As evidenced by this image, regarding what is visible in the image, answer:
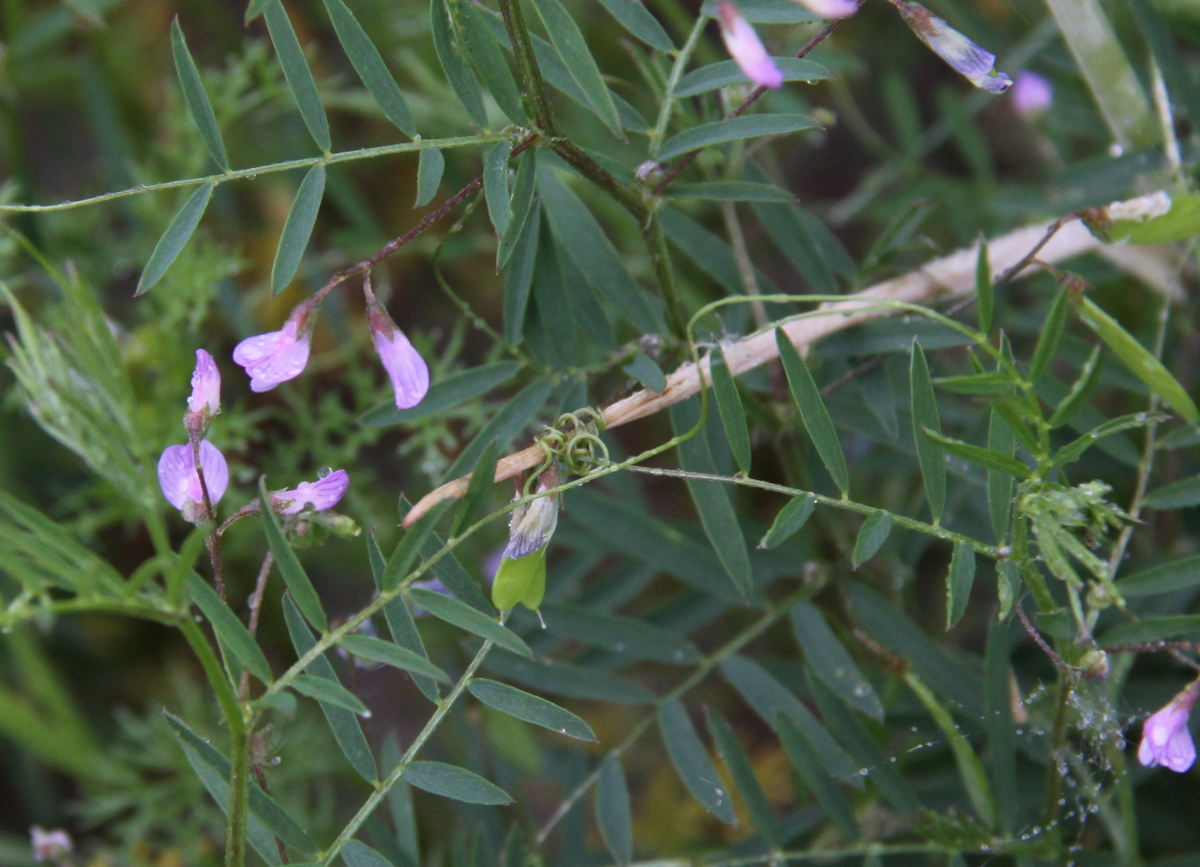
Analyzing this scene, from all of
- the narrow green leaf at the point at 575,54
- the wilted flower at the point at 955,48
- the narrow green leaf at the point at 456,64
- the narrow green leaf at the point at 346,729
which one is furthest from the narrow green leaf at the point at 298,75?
the wilted flower at the point at 955,48

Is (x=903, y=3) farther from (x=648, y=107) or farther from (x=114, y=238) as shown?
(x=114, y=238)

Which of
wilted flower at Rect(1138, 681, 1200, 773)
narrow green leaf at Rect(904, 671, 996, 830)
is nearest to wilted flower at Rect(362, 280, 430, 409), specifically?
narrow green leaf at Rect(904, 671, 996, 830)

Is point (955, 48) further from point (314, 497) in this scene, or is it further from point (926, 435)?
point (314, 497)

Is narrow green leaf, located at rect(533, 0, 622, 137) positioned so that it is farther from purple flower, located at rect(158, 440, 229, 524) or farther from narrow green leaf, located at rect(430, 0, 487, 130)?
purple flower, located at rect(158, 440, 229, 524)

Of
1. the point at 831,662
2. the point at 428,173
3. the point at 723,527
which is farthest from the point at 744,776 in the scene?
the point at 428,173

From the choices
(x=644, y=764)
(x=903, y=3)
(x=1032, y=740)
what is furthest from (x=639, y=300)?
(x=644, y=764)

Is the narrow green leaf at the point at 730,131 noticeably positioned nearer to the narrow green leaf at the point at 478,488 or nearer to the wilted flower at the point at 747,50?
the wilted flower at the point at 747,50

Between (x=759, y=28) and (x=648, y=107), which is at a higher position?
(x=759, y=28)
